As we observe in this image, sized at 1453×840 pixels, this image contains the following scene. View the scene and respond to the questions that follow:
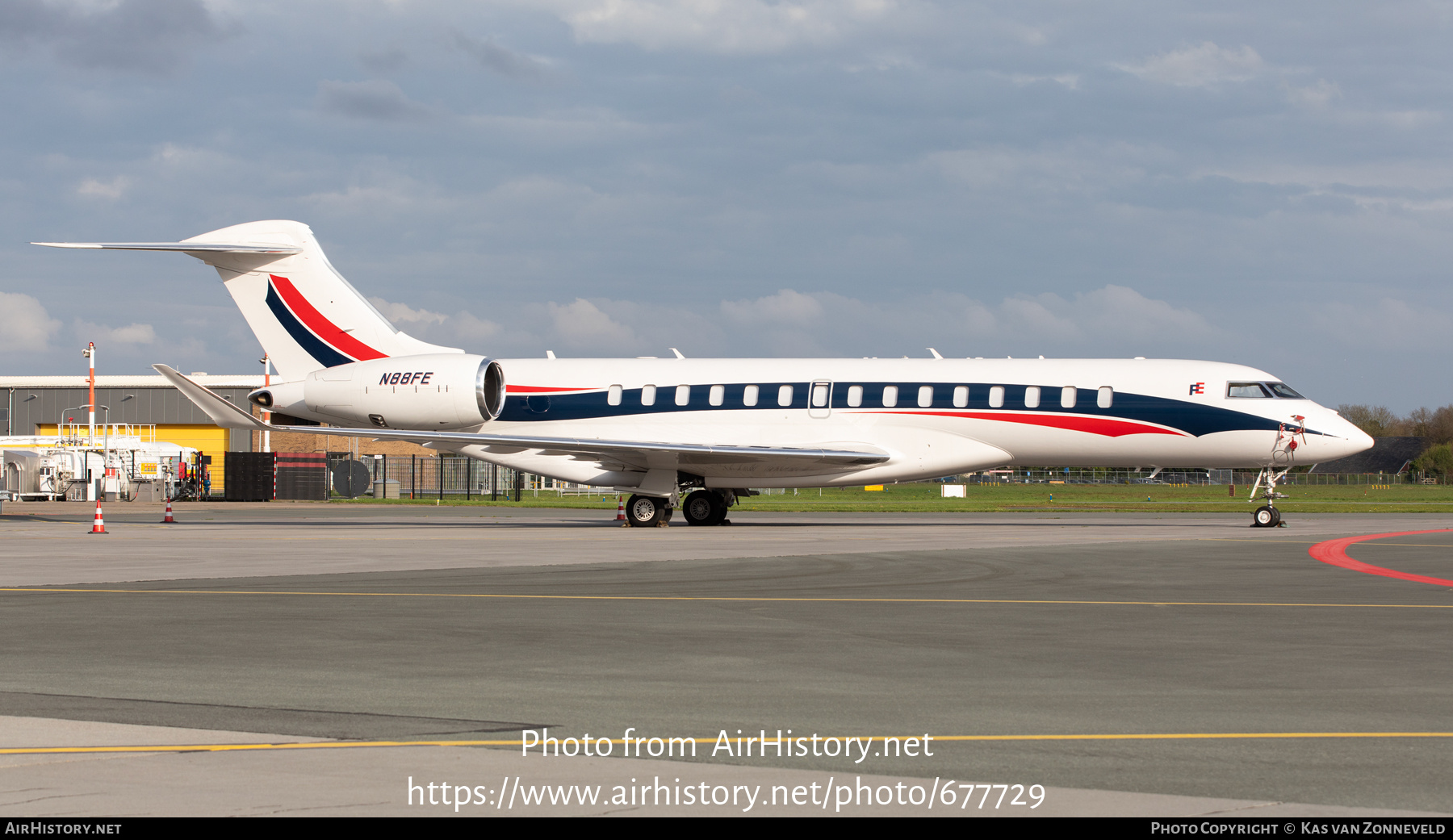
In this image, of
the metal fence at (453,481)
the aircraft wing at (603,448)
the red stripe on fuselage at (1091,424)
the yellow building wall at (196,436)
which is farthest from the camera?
the yellow building wall at (196,436)

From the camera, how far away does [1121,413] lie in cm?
2919

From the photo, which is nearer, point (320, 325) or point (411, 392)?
point (411, 392)

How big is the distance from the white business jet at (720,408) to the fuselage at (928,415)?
38 mm

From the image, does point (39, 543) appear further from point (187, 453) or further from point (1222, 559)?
point (187, 453)

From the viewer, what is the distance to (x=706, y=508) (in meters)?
31.9

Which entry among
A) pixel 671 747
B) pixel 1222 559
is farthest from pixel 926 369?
pixel 671 747

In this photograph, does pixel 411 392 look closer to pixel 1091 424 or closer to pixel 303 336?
pixel 303 336

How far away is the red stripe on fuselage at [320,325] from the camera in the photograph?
3341cm

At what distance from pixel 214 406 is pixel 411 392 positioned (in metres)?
4.41

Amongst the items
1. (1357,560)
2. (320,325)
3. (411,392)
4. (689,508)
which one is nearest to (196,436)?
(320,325)

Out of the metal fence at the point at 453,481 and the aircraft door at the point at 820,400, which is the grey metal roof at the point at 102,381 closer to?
the metal fence at the point at 453,481

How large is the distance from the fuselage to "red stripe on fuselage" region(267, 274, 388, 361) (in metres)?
2.17

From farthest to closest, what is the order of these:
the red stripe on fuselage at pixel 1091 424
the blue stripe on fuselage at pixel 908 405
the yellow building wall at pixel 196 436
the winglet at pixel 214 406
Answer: the yellow building wall at pixel 196 436 → the red stripe on fuselage at pixel 1091 424 → the blue stripe on fuselage at pixel 908 405 → the winglet at pixel 214 406

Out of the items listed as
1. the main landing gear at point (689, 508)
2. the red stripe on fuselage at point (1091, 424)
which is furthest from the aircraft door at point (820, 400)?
the red stripe on fuselage at point (1091, 424)
